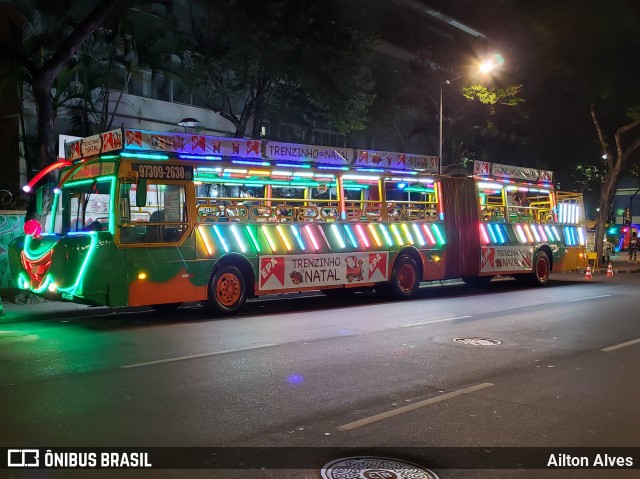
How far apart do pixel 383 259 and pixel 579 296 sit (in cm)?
557

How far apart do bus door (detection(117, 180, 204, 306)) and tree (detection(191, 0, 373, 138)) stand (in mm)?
9960

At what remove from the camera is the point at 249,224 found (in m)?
12.8

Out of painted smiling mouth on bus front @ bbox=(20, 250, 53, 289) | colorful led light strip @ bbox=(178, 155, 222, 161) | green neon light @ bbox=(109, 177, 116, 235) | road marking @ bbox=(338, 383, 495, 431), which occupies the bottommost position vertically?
road marking @ bbox=(338, 383, 495, 431)

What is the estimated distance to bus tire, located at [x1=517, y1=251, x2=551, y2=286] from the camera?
64.5 ft

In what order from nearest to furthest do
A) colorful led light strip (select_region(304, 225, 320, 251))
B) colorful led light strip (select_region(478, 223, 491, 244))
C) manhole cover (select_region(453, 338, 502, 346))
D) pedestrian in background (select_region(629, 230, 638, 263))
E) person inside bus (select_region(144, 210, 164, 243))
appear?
manhole cover (select_region(453, 338, 502, 346)) < person inside bus (select_region(144, 210, 164, 243)) < colorful led light strip (select_region(304, 225, 320, 251)) < colorful led light strip (select_region(478, 223, 491, 244)) < pedestrian in background (select_region(629, 230, 638, 263))

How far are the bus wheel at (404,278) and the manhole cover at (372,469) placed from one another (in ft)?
36.2

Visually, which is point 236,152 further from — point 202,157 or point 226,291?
point 226,291

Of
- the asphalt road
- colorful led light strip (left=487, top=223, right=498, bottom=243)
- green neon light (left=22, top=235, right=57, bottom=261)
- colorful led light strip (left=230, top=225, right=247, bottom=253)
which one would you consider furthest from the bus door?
colorful led light strip (left=487, top=223, right=498, bottom=243)

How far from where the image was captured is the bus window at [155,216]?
1080 centimetres

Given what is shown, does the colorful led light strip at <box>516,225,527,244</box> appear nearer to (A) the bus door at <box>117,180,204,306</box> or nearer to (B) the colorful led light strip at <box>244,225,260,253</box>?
(B) the colorful led light strip at <box>244,225,260,253</box>

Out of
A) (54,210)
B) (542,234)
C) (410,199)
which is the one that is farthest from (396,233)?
(54,210)

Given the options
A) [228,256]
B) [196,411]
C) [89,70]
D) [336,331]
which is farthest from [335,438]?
[89,70]

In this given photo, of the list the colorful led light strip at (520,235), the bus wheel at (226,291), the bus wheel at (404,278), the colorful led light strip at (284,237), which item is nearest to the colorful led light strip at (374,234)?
the bus wheel at (404,278)

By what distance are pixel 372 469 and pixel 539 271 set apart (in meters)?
17.0
